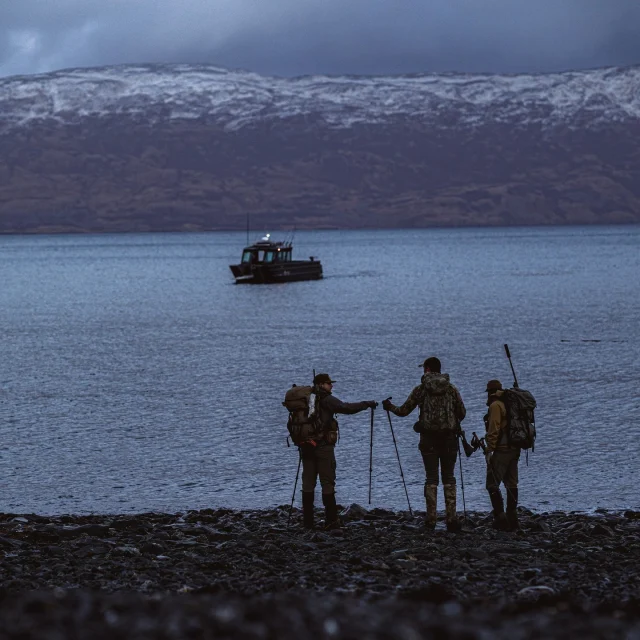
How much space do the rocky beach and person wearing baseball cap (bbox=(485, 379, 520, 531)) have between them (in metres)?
0.26

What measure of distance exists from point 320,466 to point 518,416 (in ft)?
8.32

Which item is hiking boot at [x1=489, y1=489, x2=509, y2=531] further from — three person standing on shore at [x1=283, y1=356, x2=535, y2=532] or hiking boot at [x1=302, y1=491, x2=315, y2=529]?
hiking boot at [x1=302, y1=491, x2=315, y2=529]

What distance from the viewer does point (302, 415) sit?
48.3ft

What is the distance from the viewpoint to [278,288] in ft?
278

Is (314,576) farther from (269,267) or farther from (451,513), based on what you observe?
(269,267)

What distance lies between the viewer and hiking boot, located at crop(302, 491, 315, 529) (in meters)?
15.3

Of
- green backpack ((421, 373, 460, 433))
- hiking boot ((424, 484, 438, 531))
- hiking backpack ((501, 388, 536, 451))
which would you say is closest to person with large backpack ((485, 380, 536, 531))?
hiking backpack ((501, 388, 536, 451))

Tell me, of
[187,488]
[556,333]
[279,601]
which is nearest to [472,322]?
[556,333]

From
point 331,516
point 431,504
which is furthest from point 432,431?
point 331,516

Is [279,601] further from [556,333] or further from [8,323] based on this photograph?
[8,323]

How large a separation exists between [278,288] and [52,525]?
6847 cm

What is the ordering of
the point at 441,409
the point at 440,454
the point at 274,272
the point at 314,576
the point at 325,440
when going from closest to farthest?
the point at 314,576 < the point at 441,409 < the point at 325,440 < the point at 440,454 < the point at 274,272

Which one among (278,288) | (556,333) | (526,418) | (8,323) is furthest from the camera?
(278,288)

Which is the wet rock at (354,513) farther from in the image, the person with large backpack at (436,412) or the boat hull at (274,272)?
the boat hull at (274,272)
